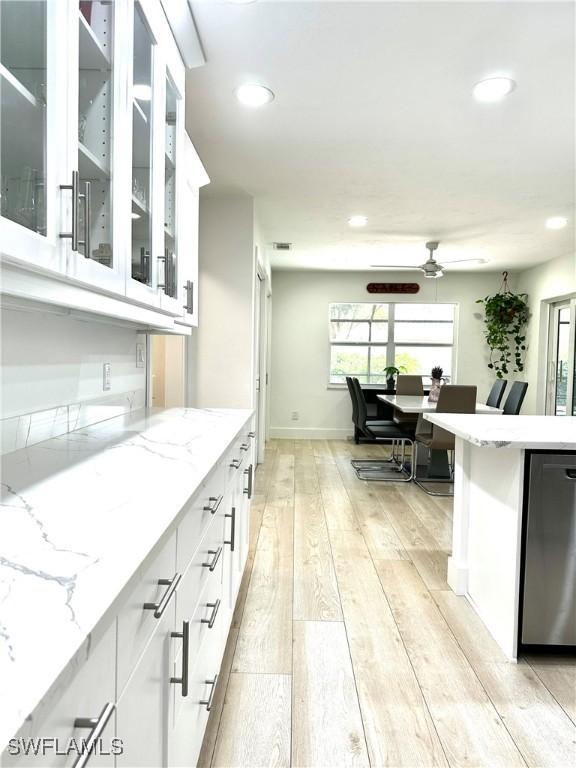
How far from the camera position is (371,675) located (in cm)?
187

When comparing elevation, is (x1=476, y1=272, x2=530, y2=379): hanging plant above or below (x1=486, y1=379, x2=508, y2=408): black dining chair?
above

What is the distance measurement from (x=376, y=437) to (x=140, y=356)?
3.08m

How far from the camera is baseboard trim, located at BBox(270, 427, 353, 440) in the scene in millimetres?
7695

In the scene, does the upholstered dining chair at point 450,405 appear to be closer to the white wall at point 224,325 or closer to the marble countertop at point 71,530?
the white wall at point 224,325

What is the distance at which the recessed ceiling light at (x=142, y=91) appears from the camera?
5.07 feet

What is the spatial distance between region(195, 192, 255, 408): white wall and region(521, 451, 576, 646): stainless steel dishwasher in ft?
8.56

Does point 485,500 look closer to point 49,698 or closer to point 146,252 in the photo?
point 146,252

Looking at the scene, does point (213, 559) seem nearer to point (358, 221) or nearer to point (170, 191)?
point (170, 191)

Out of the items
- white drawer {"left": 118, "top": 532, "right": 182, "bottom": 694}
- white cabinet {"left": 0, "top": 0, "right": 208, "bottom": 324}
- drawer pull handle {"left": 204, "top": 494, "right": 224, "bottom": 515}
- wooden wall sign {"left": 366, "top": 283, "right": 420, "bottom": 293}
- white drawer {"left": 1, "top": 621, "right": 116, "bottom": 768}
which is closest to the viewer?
white drawer {"left": 1, "top": 621, "right": 116, "bottom": 768}

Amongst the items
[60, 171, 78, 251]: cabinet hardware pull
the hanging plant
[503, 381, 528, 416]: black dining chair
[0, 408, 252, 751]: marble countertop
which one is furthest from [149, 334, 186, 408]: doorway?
the hanging plant

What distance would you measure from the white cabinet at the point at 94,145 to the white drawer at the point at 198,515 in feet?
1.85

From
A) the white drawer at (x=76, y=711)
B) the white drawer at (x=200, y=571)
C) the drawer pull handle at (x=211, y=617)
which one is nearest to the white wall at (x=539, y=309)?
the white drawer at (x=200, y=571)

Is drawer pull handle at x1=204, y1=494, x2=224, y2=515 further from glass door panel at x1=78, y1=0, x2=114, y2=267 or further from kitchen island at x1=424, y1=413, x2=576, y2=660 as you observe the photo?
kitchen island at x1=424, y1=413, x2=576, y2=660

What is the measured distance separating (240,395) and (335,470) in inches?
69.5
